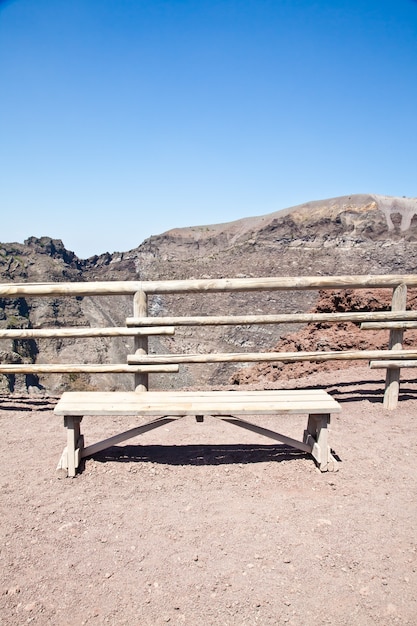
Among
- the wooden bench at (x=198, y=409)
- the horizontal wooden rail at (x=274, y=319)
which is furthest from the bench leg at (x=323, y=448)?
the horizontal wooden rail at (x=274, y=319)

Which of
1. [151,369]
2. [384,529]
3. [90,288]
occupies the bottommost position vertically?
[384,529]

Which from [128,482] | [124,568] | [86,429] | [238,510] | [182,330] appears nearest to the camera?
[124,568]

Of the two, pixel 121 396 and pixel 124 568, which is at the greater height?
pixel 121 396

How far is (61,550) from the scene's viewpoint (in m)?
2.55

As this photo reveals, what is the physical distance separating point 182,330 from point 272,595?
2342cm

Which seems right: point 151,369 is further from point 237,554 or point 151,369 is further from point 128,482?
point 237,554

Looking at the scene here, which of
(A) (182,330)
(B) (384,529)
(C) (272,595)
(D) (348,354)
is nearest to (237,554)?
(C) (272,595)

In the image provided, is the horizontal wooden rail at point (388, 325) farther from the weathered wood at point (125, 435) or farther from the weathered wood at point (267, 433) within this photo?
the weathered wood at point (125, 435)

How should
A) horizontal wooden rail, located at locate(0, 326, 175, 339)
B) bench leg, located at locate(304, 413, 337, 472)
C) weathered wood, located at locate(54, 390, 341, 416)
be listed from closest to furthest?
weathered wood, located at locate(54, 390, 341, 416)
bench leg, located at locate(304, 413, 337, 472)
horizontal wooden rail, located at locate(0, 326, 175, 339)

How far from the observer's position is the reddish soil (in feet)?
7.02

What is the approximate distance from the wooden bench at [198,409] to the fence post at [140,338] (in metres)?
0.96

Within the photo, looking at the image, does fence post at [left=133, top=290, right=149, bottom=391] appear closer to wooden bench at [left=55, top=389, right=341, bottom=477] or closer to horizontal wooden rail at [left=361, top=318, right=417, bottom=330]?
wooden bench at [left=55, top=389, right=341, bottom=477]

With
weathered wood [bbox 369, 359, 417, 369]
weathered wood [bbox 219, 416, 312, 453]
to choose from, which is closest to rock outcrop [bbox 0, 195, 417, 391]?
weathered wood [bbox 369, 359, 417, 369]

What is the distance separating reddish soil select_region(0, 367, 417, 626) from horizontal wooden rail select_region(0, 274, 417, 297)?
149cm
